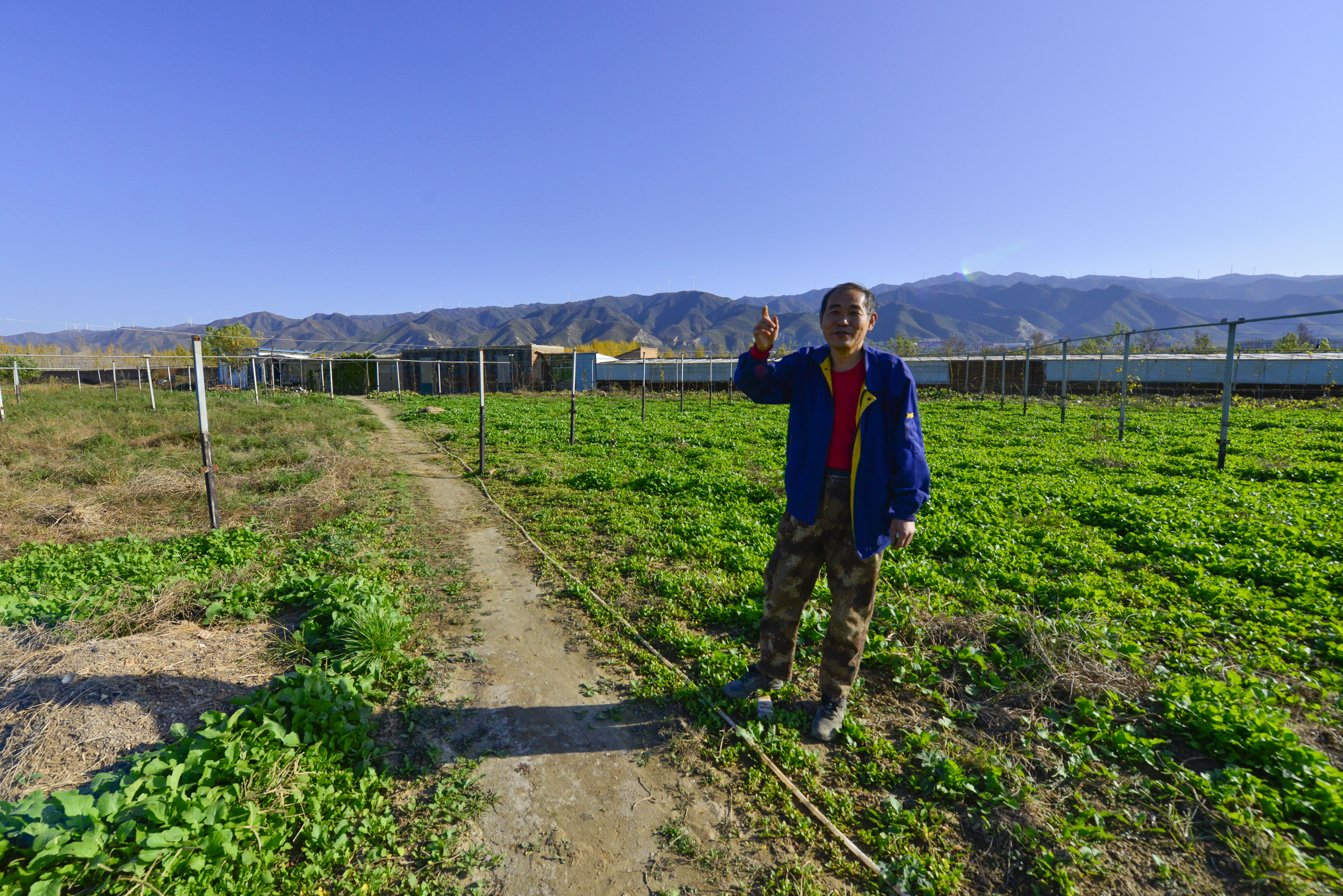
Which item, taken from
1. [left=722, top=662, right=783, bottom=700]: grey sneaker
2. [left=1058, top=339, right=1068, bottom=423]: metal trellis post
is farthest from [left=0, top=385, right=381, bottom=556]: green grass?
[left=1058, top=339, right=1068, bottom=423]: metal trellis post

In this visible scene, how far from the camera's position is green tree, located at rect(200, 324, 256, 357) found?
188 ft

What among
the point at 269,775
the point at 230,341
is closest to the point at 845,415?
the point at 269,775

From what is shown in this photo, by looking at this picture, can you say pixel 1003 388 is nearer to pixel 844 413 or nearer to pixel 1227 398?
pixel 1227 398

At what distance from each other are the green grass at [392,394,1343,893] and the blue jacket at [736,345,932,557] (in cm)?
137

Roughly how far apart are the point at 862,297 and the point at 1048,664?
2.99 metres

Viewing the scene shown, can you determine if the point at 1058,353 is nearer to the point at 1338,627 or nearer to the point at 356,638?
the point at 1338,627

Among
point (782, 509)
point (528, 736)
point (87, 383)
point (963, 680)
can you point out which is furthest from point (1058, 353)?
point (87, 383)

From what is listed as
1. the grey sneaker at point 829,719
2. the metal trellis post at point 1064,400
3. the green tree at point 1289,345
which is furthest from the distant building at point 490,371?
the green tree at point 1289,345

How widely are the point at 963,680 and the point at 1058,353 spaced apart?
123 ft

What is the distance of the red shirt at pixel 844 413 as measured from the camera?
11.4 feet

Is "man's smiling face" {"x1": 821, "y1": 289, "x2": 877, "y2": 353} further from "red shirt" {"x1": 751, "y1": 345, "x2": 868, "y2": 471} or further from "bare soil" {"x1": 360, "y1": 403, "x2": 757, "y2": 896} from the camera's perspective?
"bare soil" {"x1": 360, "y1": 403, "x2": 757, "y2": 896}

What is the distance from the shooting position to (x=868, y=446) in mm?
3375

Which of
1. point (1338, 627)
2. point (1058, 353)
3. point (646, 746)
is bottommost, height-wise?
point (646, 746)

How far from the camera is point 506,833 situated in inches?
115
